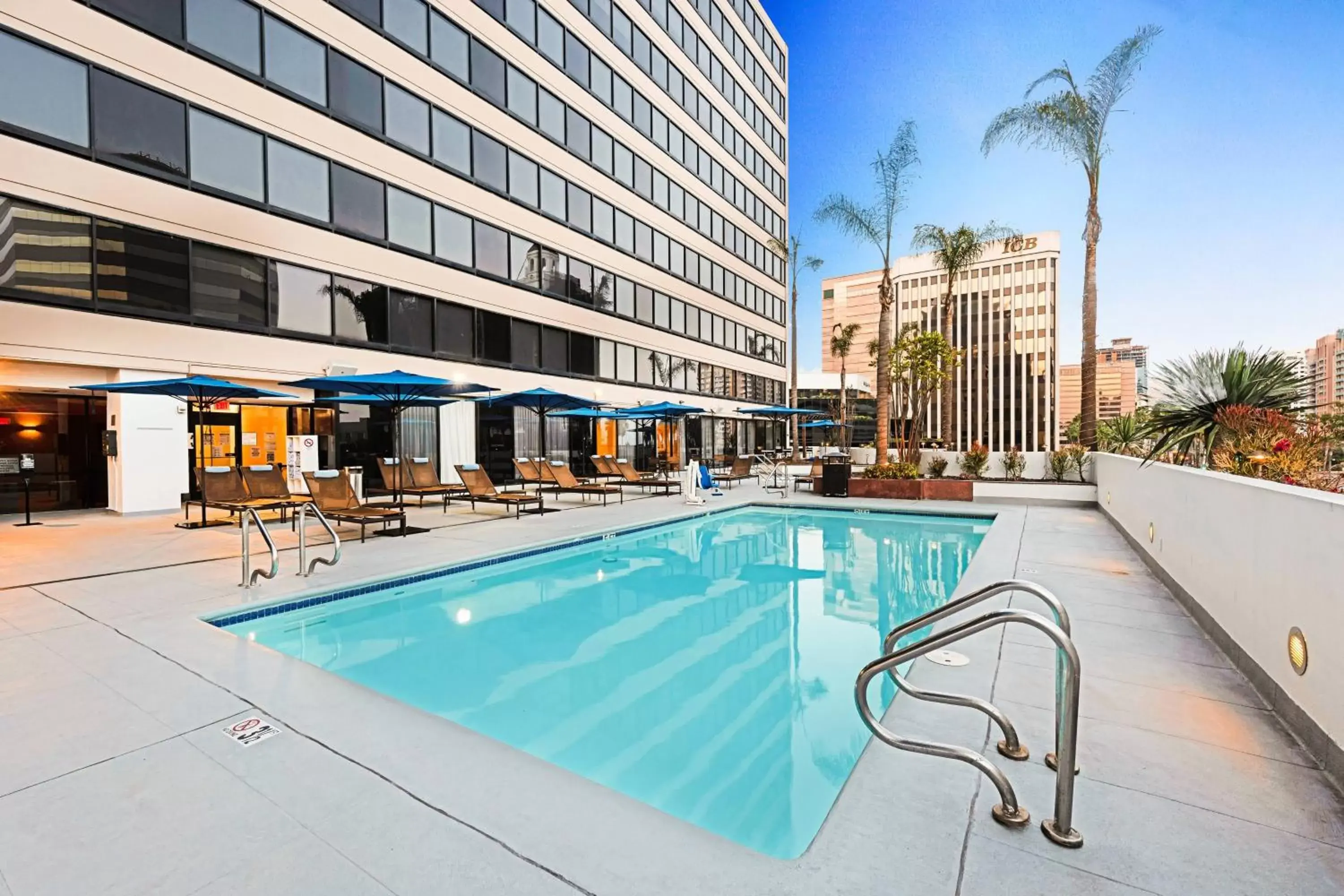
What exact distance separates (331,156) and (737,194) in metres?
23.6

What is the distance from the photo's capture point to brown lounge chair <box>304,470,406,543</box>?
977 cm

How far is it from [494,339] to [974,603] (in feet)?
57.2

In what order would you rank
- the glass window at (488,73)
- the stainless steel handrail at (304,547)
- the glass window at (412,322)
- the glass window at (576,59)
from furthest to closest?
the glass window at (576,59), the glass window at (488,73), the glass window at (412,322), the stainless steel handrail at (304,547)

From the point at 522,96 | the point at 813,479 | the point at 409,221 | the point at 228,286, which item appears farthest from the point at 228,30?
the point at 813,479

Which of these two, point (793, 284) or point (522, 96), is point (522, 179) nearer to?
point (522, 96)

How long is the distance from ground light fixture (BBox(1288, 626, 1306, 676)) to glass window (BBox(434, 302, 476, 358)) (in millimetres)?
16915

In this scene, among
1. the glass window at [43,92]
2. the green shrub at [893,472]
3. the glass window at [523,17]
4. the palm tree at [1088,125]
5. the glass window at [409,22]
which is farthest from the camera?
the glass window at [523,17]

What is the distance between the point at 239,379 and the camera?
12883 mm

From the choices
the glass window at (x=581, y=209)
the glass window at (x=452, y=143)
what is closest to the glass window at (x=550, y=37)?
the glass window at (x=581, y=209)

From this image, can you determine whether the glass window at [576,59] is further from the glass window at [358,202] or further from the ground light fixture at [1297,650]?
the ground light fixture at [1297,650]

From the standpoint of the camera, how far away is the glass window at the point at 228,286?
12.1 meters

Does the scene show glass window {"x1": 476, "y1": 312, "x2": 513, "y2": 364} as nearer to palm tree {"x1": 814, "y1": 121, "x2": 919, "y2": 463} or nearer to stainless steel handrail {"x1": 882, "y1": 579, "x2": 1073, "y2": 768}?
palm tree {"x1": 814, "y1": 121, "x2": 919, "y2": 463}

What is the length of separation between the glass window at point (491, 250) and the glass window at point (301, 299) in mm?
4701

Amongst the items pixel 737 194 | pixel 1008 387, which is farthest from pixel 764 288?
pixel 1008 387
